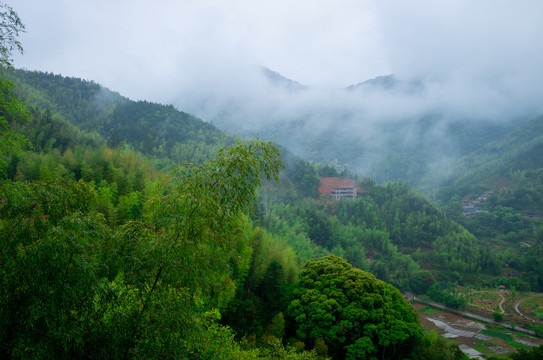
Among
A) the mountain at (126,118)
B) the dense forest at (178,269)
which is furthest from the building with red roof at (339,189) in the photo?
the mountain at (126,118)

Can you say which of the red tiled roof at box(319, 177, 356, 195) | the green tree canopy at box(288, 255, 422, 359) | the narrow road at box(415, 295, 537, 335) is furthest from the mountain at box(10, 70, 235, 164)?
the green tree canopy at box(288, 255, 422, 359)

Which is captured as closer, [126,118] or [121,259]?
[121,259]

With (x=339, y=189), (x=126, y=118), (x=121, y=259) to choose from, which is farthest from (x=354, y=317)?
(x=126, y=118)

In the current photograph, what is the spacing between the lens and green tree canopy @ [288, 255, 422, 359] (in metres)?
14.2

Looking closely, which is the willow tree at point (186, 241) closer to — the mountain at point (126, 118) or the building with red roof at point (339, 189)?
the mountain at point (126, 118)

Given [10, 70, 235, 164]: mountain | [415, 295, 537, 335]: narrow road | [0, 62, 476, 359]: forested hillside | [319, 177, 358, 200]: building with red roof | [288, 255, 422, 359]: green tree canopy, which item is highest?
[10, 70, 235, 164]: mountain

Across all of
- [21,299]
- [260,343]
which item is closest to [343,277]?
[260,343]

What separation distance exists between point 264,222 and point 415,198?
144ft

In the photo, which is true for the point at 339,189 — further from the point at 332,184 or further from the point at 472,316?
the point at 472,316

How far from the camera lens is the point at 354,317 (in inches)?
582

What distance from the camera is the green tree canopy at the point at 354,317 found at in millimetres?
14227

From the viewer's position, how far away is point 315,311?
613 inches

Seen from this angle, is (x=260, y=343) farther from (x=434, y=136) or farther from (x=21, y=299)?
(x=434, y=136)

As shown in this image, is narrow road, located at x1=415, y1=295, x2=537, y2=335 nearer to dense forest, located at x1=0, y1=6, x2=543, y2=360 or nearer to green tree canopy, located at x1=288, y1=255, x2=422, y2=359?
dense forest, located at x1=0, y1=6, x2=543, y2=360
